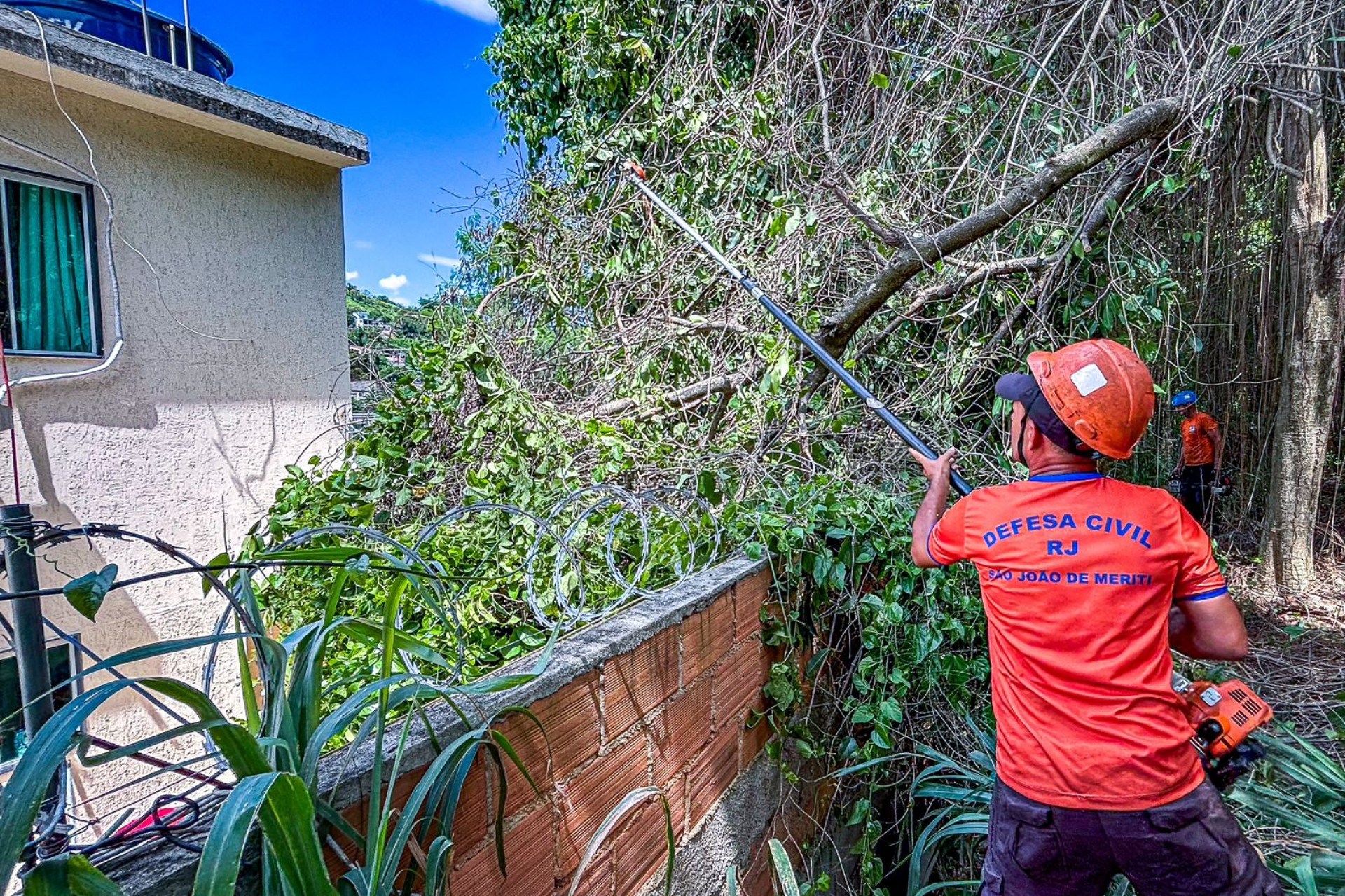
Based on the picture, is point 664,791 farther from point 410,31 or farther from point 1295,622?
point 410,31

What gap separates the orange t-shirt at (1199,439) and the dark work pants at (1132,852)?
5.27 meters

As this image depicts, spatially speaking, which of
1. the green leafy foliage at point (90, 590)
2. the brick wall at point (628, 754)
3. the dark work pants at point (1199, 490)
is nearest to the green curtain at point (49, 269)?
the brick wall at point (628, 754)

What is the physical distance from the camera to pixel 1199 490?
19.9 feet

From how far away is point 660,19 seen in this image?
5023mm

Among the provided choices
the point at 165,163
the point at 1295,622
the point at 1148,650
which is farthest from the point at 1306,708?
the point at 165,163

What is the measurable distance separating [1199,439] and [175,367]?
24.5 ft

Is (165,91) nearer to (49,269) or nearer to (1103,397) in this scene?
(49,269)

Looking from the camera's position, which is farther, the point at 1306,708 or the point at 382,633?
the point at 1306,708

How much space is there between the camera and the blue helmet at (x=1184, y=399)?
18.2ft

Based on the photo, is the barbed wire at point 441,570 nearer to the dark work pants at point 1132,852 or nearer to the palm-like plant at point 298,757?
the palm-like plant at point 298,757

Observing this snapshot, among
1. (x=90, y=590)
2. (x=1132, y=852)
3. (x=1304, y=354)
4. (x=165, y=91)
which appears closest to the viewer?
(x=90, y=590)

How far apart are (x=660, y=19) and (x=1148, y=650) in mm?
5063

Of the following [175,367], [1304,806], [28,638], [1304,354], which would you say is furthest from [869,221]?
[1304,354]

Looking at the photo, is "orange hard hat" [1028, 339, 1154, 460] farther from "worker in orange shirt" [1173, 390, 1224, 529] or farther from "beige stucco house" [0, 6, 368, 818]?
"worker in orange shirt" [1173, 390, 1224, 529]
